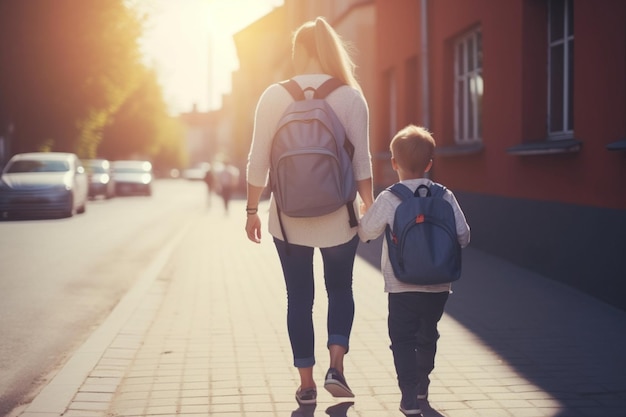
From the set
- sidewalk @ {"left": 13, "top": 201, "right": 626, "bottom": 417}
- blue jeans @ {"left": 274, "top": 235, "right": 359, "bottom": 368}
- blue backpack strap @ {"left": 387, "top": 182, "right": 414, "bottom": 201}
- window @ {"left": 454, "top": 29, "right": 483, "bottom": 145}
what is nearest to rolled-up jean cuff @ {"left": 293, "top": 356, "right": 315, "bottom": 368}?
blue jeans @ {"left": 274, "top": 235, "right": 359, "bottom": 368}

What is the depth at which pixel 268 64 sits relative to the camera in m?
62.1

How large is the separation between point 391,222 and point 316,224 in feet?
1.19

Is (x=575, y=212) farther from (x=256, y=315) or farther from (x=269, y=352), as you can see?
(x=269, y=352)

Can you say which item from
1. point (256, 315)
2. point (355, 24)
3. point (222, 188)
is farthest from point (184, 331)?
point (222, 188)

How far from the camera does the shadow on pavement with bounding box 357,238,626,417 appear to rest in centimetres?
510

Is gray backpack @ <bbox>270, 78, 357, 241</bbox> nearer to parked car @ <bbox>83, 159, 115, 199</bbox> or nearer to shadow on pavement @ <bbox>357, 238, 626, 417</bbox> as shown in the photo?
shadow on pavement @ <bbox>357, 238, 626, 417</bbox>

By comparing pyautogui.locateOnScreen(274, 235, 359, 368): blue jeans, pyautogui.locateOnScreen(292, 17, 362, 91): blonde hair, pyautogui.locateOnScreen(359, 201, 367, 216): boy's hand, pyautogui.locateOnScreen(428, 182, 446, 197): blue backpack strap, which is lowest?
pyautogui.locateOnScreen(274, 235, 359, 368): blue jeans

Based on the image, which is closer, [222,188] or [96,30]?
[222,188]

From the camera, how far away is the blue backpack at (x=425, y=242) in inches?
170

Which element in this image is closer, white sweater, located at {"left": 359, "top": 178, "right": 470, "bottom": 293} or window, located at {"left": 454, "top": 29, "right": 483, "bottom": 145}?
white sweater, located at {"left": 359, "top": 178, "right": 470, "bottom": 293}

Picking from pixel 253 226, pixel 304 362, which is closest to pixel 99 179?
pixel 253 226

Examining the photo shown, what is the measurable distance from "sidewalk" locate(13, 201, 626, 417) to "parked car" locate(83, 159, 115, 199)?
26646 mm

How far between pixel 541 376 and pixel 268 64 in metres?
57.8

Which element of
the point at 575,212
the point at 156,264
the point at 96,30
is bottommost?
the point at 156,264
